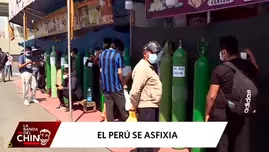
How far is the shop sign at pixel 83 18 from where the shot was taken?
303 inches

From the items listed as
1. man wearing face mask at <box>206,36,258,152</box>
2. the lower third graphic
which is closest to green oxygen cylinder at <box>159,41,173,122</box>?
man wearing face mask at <box>206,36,258,152</box>

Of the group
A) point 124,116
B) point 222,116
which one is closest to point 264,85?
point 222,116

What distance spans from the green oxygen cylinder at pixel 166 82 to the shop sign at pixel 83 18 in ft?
7.95

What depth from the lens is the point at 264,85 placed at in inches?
164

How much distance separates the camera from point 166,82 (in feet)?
18.0

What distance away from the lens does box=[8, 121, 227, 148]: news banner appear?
11.6 feet

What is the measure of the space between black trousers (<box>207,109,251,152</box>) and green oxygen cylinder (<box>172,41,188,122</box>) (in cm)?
135

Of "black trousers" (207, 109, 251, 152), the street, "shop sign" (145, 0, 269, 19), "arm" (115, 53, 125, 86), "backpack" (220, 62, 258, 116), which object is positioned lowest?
the street

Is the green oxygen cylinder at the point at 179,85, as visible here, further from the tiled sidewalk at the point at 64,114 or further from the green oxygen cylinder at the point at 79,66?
the green oxygen cylinder at the point at 79,66

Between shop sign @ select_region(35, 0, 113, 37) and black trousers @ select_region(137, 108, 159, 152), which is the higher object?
shop sign @ select_region(35, 0, 113, 37)

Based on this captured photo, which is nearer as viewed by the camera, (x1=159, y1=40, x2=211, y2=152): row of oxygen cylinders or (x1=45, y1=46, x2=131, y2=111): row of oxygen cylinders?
(x1=159, y1=40, x2=211, y2=152): row of oxygen cylinders

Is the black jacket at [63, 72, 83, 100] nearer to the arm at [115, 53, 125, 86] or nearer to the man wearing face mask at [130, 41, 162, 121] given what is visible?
the arm at [115, 53, 125, 86]

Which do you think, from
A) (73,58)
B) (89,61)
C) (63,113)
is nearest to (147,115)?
(89,61)

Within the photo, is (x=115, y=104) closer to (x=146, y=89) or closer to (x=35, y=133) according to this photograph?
(x=146, y=89)
